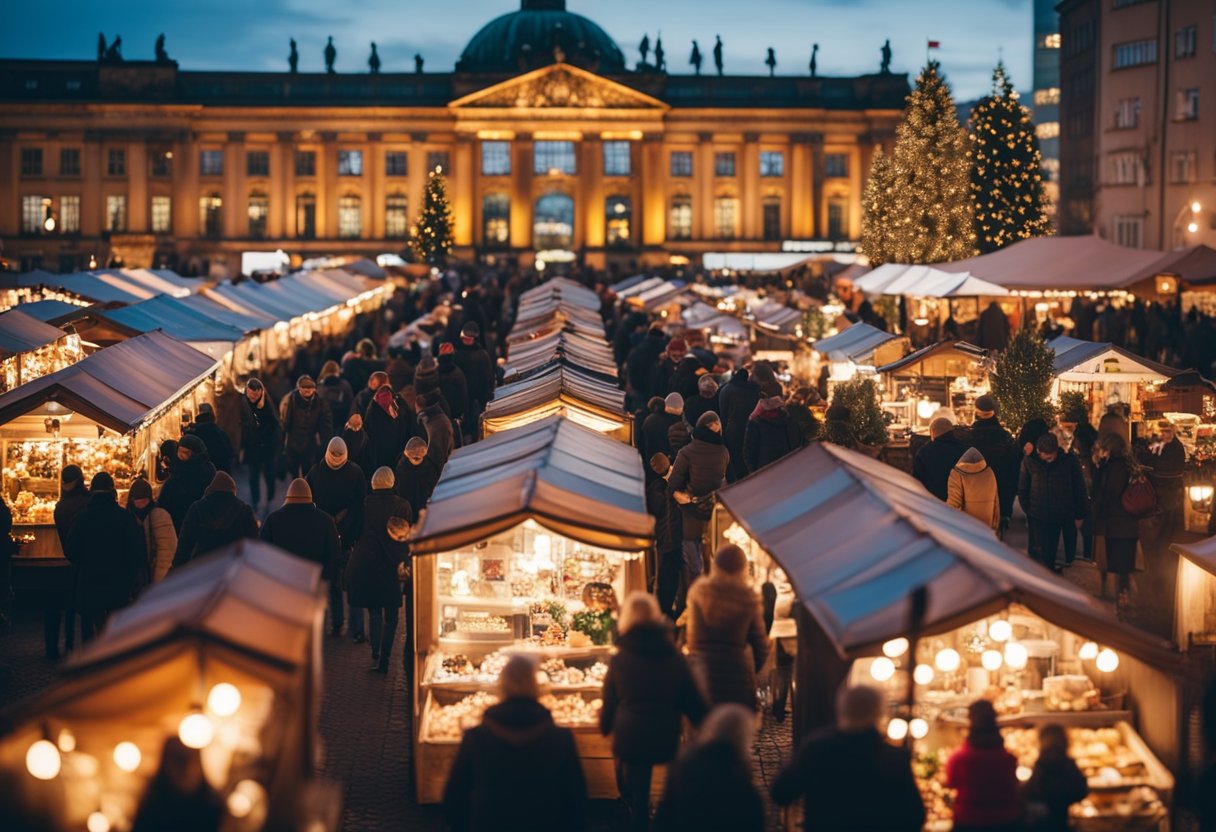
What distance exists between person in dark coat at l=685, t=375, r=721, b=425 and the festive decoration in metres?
29.0

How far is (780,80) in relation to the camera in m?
90.7

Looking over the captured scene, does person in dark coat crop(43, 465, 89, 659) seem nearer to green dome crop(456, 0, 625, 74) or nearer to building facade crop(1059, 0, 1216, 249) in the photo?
building facade crop(1059, 0, 1216, 249)

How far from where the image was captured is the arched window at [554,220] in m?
86.9

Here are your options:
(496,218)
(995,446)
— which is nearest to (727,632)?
(995,446)

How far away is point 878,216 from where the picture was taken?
156 feet

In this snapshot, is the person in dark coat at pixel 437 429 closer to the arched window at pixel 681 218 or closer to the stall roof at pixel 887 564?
the stall roof at pixel 887 564

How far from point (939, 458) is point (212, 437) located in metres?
5.84

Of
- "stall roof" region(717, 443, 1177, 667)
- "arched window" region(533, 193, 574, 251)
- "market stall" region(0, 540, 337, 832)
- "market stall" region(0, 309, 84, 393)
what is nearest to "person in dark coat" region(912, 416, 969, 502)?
"stall roof" region(717, 443, 1177, 667)

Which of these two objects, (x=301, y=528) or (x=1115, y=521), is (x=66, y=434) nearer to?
(x=301, y=528)

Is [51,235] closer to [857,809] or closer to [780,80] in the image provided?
[780,80]

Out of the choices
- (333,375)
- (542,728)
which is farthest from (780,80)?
(542,728)

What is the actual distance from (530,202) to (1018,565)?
257ft

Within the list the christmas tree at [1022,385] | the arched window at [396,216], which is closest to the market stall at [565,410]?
the christmas tree at [1022,385]

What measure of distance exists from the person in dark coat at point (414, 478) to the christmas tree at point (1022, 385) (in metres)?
6.77
